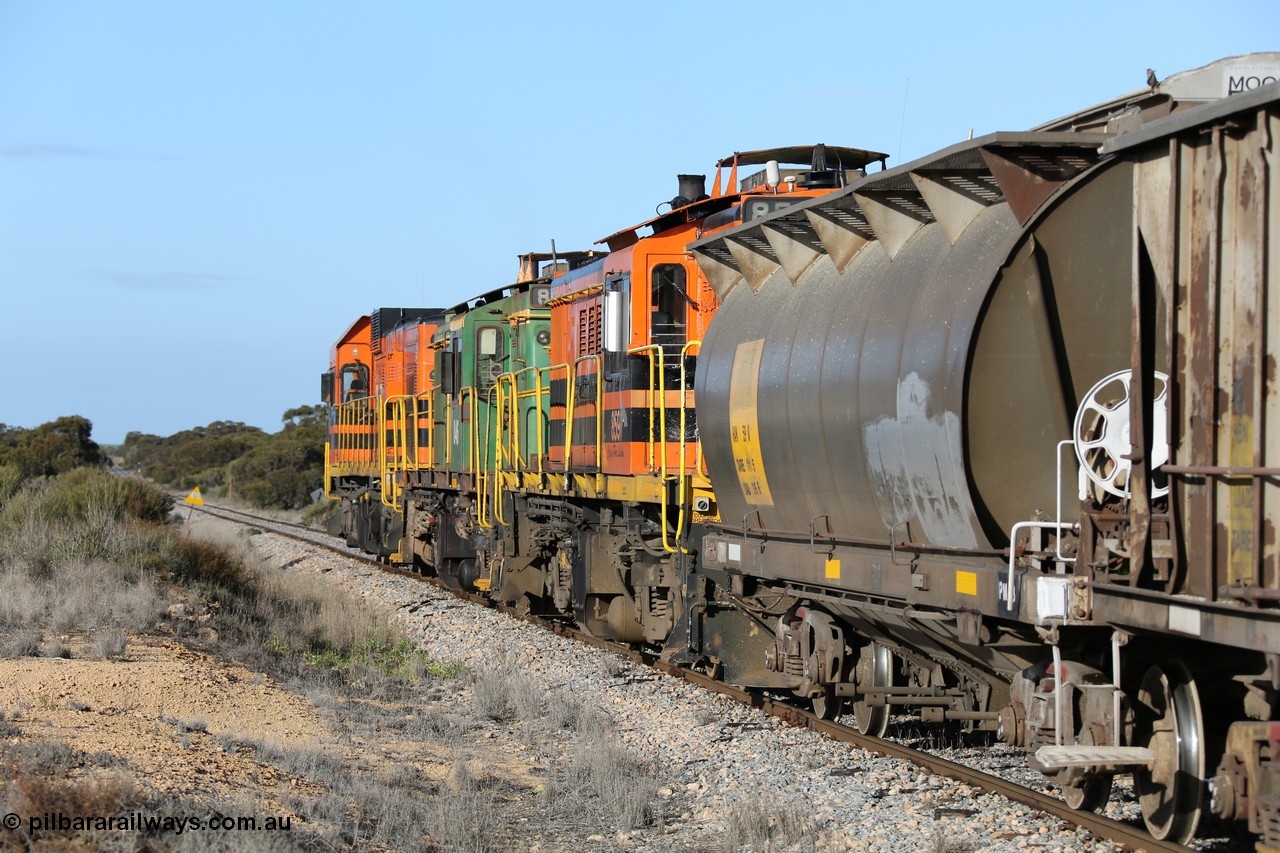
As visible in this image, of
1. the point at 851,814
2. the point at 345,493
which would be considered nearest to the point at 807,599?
the point at 851,814

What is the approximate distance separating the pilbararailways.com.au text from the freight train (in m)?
3.72

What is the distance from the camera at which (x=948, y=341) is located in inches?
272

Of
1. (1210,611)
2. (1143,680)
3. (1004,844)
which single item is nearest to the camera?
(1210,611)

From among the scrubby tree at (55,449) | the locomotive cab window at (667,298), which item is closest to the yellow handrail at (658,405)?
the locomotive cab window at (667,298)

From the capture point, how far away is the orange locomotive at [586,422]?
12.3m

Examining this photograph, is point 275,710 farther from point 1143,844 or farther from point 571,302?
point 1143,844

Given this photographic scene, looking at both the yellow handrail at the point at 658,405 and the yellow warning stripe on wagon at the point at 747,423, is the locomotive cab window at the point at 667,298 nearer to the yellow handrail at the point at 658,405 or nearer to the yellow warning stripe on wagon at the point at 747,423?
the yellow handrail at the point at 658,405

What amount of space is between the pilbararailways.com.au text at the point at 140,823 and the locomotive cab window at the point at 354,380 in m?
24.9

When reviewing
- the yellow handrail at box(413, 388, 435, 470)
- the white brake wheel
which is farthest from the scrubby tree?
the white brake wheel

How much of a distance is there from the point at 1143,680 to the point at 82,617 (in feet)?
37.9

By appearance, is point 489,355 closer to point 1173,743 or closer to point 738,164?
point 738,164

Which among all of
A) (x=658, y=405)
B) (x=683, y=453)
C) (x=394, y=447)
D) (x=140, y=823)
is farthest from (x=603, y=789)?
(x=394, y=447)

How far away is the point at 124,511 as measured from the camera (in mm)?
26156

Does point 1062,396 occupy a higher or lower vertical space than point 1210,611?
higher
